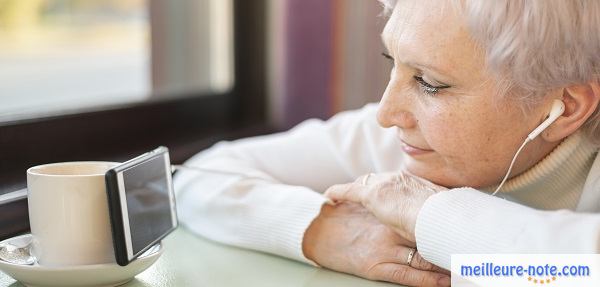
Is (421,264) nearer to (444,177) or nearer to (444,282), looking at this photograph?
(444,282)

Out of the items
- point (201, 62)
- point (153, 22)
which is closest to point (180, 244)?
point (153, 22)

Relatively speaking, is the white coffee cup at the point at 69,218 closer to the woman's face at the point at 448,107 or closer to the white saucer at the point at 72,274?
the white saucer at the point at 72,274

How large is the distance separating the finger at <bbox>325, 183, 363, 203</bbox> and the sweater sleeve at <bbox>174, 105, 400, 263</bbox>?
0.02m

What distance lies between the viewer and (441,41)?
36.8 inches

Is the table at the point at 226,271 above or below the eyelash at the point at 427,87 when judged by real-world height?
below

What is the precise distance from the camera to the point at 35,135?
4.58ft

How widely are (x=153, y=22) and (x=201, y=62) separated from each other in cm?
25

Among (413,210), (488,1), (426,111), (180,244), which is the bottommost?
(180,244)

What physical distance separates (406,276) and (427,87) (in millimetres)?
256

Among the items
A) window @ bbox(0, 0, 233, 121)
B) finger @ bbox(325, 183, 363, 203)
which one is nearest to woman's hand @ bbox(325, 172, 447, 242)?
finger @ bbox(325, 183, 363, 203)

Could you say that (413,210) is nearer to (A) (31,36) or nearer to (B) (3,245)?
(B) (3,245)

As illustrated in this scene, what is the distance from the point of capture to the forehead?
3.05 ft

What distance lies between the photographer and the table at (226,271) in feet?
3.10

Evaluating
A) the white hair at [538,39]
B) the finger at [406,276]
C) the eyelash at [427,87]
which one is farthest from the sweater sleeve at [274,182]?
the white hair at [538,39]
